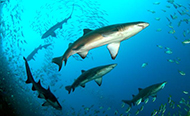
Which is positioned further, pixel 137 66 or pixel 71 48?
pixel 137 66

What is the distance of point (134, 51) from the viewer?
8275 centimetres

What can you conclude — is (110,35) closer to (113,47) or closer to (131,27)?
(131,27)

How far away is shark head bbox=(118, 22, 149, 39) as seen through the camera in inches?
90.4

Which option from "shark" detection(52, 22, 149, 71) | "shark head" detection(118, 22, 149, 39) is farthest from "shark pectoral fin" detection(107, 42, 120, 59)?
"shark head" detection(118, 22, 149, 39)

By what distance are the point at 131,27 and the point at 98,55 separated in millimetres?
84387

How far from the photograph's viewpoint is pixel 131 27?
2.33 meters

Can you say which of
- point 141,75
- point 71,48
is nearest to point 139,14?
point 71,48

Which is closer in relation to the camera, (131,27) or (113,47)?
(131,27)

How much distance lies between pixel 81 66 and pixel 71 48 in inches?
3884

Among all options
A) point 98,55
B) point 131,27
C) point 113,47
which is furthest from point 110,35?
point 98,55

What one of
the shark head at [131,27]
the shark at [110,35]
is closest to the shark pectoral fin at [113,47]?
the shark at [110,35]

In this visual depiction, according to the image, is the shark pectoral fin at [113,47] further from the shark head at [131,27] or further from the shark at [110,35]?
the shark head at [131,27]

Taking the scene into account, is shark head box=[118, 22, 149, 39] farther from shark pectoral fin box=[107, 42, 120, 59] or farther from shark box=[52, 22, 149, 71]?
shark pectoral fin box=[107, 42, 120, 59]

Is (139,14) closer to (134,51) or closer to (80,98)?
(134,51)
